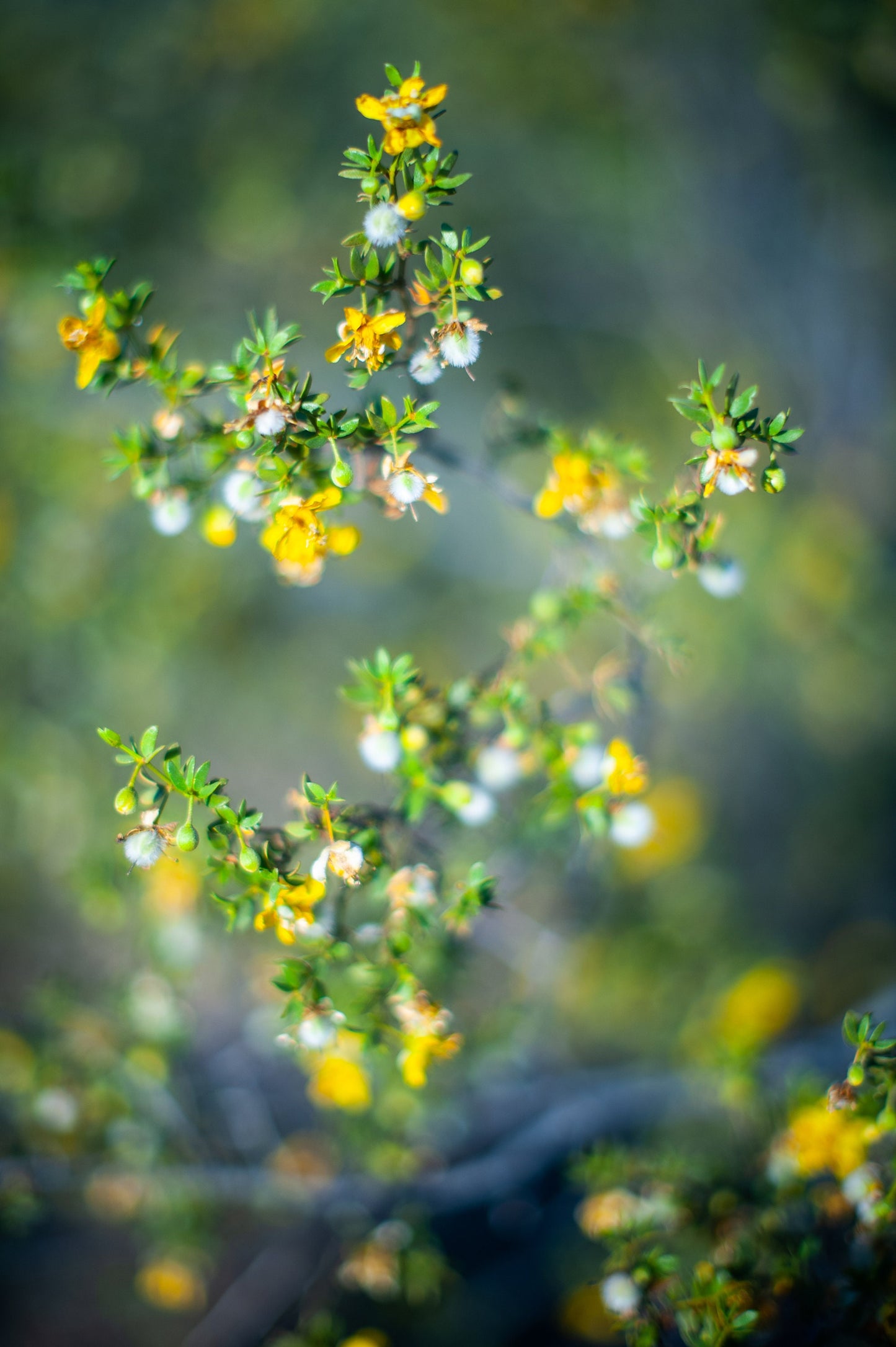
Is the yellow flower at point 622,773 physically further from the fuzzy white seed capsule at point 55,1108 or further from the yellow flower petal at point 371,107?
the fuzzy white seed capsule at point 55,1108

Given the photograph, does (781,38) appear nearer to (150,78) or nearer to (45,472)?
(150,78)

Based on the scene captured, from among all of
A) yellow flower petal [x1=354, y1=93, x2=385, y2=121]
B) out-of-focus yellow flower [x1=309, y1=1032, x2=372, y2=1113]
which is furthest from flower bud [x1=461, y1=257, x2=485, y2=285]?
out-of-focus yellow flower [x1=309, y1=1032, x2=372, y2=1113]

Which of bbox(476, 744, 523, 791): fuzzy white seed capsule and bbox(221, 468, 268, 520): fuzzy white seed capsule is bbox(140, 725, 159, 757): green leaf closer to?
bbox(221, 468, 268, 520): fuzzy white seed capsule

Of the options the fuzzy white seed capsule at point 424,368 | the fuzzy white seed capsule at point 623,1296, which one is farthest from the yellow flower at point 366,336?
the fuzzy white seed capsule at point 623,1296

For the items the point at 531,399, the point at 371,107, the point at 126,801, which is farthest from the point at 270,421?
the point at 531,399

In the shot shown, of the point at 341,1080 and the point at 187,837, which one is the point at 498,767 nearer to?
the point at 187,837

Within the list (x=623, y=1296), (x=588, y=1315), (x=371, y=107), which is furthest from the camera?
(x=588, y=1315)

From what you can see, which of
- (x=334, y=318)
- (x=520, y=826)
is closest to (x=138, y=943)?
(x=520, y=826)
